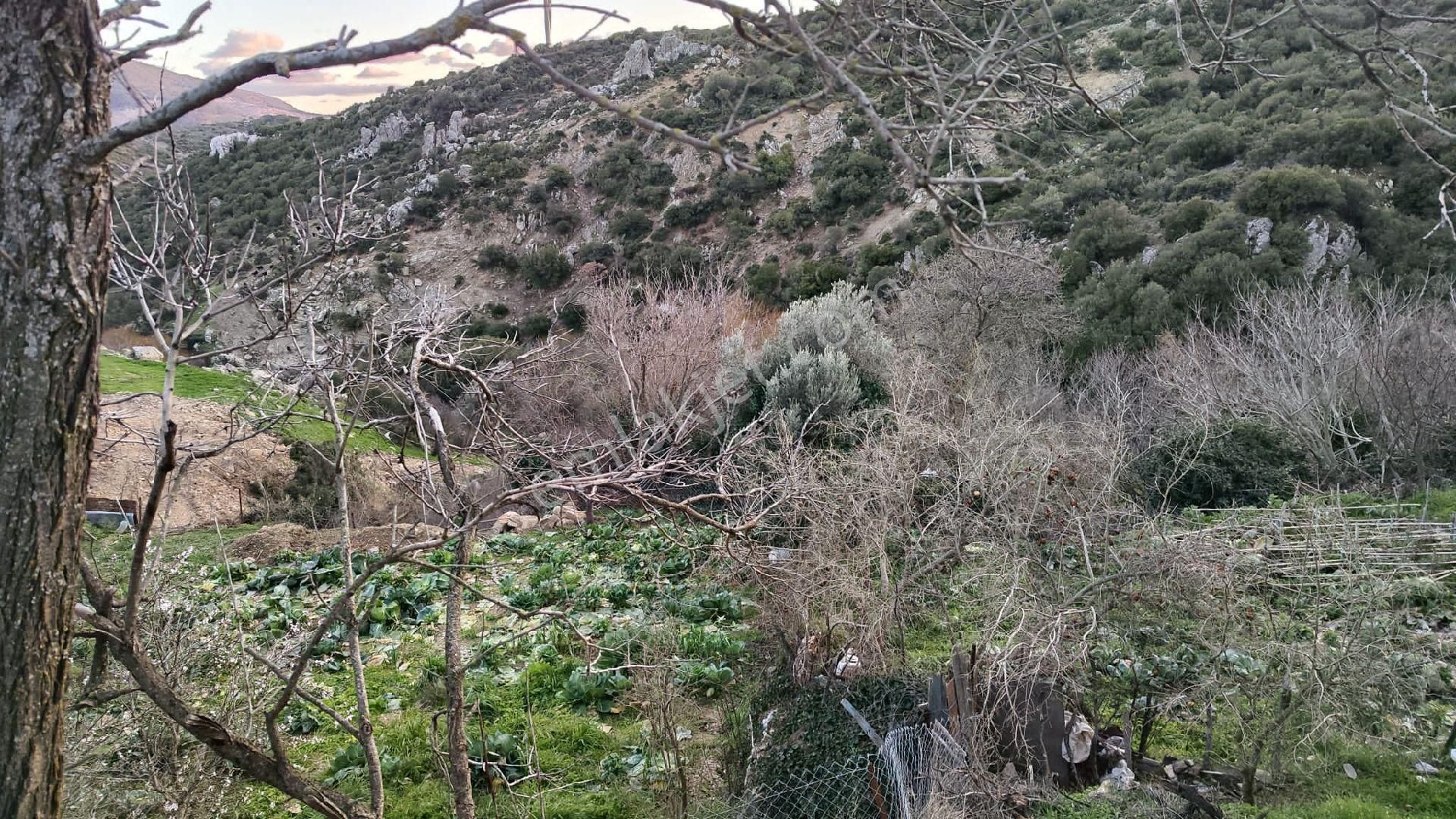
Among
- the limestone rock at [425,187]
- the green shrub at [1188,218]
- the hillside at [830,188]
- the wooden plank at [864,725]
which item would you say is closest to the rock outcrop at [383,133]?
the hillside at [830,188]

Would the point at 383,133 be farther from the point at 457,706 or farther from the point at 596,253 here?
the point at 457,706

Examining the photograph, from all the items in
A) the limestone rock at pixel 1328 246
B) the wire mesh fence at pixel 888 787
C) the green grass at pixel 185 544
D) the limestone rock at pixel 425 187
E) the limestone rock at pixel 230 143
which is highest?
the limestone rock at pixel 230 143

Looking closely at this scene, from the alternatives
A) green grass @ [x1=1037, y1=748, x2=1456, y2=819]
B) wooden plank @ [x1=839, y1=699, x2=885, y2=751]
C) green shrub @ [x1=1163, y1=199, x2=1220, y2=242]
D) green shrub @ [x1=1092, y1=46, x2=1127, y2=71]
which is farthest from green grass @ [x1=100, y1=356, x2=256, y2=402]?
green shrub @ [x1=1092, y1=46, x2=1127, y2=71]

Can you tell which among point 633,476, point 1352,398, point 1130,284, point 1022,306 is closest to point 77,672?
point 633,476

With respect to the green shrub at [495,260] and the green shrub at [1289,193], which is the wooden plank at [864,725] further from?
the green shrub at [495,260]

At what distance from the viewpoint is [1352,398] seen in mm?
12953

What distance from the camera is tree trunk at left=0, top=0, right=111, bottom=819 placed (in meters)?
1.91

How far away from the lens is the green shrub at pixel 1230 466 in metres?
11.8

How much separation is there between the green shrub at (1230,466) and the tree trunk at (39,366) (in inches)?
468

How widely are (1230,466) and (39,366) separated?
1329cm

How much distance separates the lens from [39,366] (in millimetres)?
1932

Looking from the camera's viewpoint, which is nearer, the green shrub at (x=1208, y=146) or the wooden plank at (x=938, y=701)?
the wooden plank at (x=938, y=701)

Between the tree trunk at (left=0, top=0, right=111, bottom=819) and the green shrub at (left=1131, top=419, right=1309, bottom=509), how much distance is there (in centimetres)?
1188

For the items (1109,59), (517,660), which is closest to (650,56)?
(1109,59)
